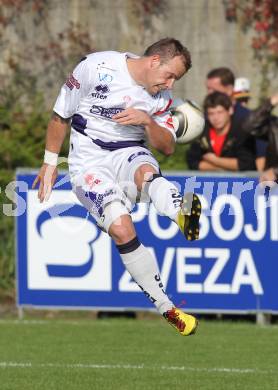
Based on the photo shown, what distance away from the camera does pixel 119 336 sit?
10.8m

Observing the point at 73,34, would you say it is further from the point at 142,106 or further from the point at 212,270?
the point at 142,106

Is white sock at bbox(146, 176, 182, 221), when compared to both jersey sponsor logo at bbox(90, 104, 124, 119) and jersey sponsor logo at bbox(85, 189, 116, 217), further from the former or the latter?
jersey sponsor logo at bbox(90, 104, 124, 119)

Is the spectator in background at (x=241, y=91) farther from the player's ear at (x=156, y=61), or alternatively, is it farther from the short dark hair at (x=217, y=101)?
the player's ear at (x=156, y=61)

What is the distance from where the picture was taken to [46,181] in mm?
8383

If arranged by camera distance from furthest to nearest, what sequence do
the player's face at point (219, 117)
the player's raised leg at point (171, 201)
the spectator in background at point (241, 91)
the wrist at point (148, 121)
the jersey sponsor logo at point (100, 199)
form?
the spectator in background at point (241, 91)
the player's face at point (219, 117)
the jersey sponsor logo at point (100, 199)
the wrist at point (148, 121)
the player's raised leg at point (171, 201)

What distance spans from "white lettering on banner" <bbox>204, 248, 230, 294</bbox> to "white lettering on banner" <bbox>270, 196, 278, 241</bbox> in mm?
432

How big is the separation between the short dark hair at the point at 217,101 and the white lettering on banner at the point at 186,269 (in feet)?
4.65

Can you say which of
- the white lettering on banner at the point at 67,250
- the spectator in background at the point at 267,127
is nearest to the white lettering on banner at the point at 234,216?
the spectator in background at the point at 267,127

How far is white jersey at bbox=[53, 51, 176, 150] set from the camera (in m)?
8.30

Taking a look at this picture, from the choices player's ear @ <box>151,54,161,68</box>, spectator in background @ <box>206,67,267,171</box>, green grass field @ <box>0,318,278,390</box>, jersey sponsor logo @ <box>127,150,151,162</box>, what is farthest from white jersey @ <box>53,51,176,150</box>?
spectator in background @ <box>206,67,267,171</box>

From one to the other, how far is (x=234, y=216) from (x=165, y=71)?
3.35m

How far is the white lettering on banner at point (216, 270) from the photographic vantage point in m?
11.2

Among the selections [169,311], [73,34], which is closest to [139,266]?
[169,311]

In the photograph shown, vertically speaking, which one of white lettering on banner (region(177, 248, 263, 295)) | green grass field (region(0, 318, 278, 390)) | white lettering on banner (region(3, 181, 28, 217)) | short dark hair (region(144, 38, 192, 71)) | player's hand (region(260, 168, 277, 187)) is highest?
short dark hair (region(144, 38, 192, 71))
